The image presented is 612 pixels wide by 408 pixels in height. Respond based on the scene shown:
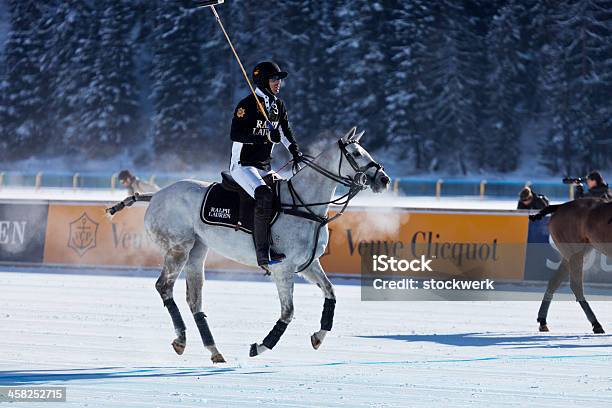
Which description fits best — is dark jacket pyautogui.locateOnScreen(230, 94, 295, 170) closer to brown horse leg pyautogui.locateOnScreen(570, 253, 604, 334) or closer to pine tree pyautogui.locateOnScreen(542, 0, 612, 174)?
brown horse leg pyautogui.locateOnScreen(570, 253, 604, 334)

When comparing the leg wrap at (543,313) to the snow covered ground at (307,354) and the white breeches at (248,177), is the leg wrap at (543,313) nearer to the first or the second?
the snow covered ground at (307,354)

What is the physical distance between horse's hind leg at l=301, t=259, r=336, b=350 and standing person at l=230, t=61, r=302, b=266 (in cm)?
49

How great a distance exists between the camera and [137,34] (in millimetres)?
78938

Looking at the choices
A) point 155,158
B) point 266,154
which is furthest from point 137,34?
point 266,154

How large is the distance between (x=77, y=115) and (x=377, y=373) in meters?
66.9

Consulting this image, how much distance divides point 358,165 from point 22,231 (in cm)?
1221

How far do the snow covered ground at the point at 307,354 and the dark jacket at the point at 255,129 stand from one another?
1905 mm

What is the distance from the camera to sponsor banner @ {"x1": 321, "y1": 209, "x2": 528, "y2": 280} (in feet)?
57.5

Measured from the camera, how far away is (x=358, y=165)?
30.2 ft

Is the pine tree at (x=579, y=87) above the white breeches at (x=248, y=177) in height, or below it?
below

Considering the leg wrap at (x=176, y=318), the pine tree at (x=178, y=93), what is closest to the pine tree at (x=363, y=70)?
the pine tree at (x=178, y=93)

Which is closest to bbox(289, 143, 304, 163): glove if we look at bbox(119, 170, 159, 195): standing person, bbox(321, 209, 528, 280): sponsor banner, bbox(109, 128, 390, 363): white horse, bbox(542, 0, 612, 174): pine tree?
bbox(109, 128, 390, 363): white horse

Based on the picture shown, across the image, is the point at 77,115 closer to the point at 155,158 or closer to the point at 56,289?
the point at 155,158

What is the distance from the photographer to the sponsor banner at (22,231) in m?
19.6
